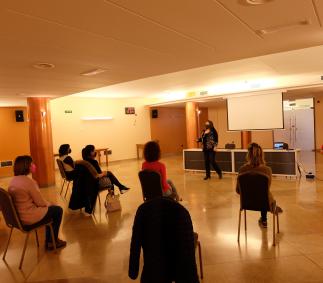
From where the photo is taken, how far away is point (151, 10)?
2.46 meters

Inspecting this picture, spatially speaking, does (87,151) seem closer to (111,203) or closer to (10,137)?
(111,203)

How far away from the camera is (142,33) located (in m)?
3.04

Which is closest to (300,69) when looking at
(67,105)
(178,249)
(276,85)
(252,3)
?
(276,85)

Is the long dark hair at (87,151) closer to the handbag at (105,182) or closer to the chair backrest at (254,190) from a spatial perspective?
the handbag at (105,182)

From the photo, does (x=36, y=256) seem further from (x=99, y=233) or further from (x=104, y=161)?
(x=104, y=161)

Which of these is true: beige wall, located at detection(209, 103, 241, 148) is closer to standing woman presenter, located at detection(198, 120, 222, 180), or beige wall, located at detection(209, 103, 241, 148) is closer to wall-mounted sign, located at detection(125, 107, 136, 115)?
wall-mounted sign, located at detection(125, 107, 136, 115)

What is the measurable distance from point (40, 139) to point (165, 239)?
679 centimetres

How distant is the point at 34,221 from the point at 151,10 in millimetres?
2530

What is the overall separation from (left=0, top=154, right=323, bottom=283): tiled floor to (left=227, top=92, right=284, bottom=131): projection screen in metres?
4.06

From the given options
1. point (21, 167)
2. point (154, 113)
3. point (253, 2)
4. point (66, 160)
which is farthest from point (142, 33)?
point (154, 113)

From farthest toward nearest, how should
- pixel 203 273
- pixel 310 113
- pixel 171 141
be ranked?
pixel 171 141, pixel 310 113, pixel 203 273

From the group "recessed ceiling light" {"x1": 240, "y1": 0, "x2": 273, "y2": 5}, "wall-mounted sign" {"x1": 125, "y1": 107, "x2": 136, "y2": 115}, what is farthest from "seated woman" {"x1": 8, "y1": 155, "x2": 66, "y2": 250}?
"wall-mounted sign" {"x1": 125, "y1": 107, "x2": 136, "y2": 115}

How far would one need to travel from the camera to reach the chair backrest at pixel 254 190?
341cm

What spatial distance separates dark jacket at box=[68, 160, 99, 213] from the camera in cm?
488
